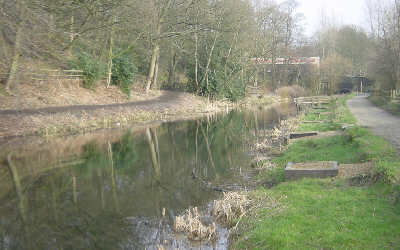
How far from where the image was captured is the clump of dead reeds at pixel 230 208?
7.86 metres

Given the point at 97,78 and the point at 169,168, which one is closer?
the point at 169,168

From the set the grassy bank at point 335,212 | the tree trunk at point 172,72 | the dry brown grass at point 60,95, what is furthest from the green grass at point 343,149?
the tree trunk at point 172,72

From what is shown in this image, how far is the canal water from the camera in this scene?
759 cm

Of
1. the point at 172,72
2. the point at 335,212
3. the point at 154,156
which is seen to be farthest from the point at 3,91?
the point at 172,72

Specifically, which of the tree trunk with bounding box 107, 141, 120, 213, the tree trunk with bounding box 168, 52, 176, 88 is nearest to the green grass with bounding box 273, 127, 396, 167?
the tree trunk with bounding box 107, 141, 120, 213

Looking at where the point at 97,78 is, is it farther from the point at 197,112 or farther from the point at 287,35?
the point at 287,35

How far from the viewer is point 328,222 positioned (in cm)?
655

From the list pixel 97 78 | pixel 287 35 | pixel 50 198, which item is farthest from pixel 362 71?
pixel 50 198

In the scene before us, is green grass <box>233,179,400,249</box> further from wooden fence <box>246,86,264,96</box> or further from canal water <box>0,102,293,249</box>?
wooden fence <box>246,86,264,96</box>

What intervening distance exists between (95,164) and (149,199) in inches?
197

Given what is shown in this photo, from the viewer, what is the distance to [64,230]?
26.1ft

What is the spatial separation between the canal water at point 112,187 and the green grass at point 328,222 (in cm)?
85

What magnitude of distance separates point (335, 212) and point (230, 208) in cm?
204

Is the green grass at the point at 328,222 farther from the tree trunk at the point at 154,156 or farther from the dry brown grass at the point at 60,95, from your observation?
the dry brown grass at the point at 60,95
